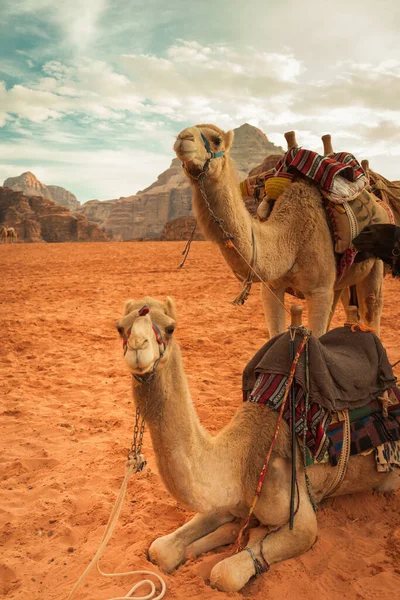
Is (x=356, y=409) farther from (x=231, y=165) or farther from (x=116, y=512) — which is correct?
(x=231, y=165)

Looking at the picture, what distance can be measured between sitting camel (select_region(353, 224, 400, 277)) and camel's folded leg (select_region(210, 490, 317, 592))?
7.08 feet

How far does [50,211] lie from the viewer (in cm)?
6875

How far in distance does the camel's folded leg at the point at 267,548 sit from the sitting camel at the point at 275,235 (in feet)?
5.69

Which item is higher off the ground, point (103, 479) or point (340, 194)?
point (340, 194)

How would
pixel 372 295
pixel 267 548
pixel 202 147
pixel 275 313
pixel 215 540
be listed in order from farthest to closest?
pixel 372 295 → pixel 275 313 → pixel 202 147 → pixel 215 540 → pixel 267 548

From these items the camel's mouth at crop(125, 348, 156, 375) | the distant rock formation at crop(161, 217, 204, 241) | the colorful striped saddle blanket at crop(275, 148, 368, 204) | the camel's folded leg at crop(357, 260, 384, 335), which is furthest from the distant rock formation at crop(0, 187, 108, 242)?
the camel's mouth at crop(125, 348, 156, 375)

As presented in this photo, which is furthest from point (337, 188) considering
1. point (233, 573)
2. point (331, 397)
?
point (233, 573)

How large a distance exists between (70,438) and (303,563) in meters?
2.84

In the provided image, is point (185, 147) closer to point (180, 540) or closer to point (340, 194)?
point (340, 194)

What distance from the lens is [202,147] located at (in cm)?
335

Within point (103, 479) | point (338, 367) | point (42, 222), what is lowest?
point (103, 479)

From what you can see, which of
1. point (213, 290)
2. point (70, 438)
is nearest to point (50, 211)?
point (213, 290)

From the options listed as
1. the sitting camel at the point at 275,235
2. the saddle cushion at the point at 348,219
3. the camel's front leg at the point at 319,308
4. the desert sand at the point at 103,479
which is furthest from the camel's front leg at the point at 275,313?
the desert sand at the point at 103,479

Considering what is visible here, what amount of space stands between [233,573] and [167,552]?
18.5 inches
